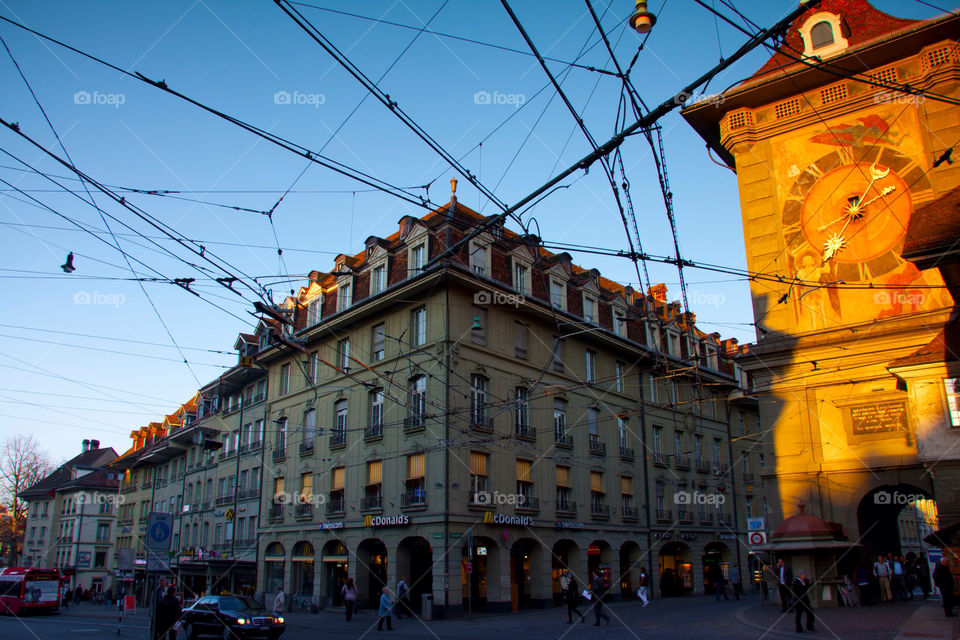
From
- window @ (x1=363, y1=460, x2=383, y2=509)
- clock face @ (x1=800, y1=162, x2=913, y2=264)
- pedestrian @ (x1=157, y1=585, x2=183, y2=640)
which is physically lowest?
pedestrian @ (x1=157, y1=585, x2=183, y2=640)

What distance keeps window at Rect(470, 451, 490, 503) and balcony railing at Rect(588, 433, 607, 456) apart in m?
8.10

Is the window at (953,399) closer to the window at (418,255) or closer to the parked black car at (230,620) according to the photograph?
the parked black car at (230,620)

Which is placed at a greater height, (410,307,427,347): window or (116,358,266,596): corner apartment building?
(410,307,427,347): window

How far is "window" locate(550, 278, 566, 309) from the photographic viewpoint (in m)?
35.1

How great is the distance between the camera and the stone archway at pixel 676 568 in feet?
129

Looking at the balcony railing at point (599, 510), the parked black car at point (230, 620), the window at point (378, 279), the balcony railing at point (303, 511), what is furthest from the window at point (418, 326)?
the parked black car at point (230, 620)

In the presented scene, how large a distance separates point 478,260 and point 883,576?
19.7 m

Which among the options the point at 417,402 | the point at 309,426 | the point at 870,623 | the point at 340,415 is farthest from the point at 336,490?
the point at 870,623

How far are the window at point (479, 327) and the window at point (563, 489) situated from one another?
7.60 m

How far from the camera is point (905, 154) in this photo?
75.4 ft

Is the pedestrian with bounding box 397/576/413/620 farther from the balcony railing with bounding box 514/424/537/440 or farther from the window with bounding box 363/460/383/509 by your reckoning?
the balcony railing with bounding box 514/424/537/440

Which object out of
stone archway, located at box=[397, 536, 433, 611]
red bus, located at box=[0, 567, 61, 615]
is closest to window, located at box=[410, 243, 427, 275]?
stone archway, located at box=[397, 536, 433, 611]

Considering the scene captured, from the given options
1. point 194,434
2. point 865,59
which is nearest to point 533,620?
point 865,59

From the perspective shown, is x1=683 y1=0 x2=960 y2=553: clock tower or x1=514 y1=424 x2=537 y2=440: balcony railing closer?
x1=683 y1=0 x2=960 y2=553: clock tower
